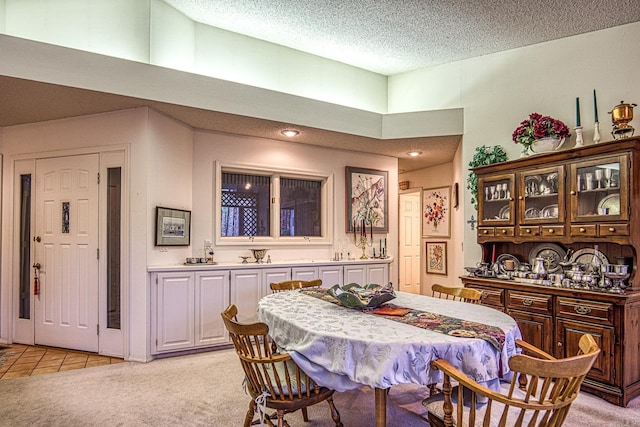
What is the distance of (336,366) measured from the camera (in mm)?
1897

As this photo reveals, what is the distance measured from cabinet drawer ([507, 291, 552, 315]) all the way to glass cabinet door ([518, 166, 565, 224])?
67 centimetres

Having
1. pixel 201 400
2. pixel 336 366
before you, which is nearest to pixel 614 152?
pixel 336 366

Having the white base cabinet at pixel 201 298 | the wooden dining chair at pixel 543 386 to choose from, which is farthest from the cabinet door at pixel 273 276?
the wooden dining chair at pixel 543 386

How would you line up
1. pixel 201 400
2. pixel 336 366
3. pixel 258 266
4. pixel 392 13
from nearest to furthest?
pixel 336 366
pixel 201 400
pixel 392 13
pixel 258 266

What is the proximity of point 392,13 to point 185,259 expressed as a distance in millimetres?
3271

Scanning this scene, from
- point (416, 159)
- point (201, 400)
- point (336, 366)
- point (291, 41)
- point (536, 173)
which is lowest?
point (201, 400)

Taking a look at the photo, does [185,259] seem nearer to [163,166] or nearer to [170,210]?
[170,210]

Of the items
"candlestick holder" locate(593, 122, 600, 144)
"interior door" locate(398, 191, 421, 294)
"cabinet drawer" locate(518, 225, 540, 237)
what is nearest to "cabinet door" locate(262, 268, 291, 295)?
"cabinet drawer" locate(518, 225, 540, 237)

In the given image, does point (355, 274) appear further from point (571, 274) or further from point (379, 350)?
point (379, 350)

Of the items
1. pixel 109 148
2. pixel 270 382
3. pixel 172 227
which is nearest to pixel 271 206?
pixel 172 227

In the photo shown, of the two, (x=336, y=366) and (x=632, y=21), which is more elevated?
(x=632, y=21)

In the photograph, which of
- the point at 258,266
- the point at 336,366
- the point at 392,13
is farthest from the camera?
the point at 258,266

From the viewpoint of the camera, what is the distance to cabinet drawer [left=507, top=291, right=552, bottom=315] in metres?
3.36

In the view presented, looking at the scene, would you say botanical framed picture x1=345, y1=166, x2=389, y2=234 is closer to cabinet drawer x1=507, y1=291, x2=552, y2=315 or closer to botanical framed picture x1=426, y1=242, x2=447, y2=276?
botanical framed picture x1=426, y1=242, x2=447, y2=276
